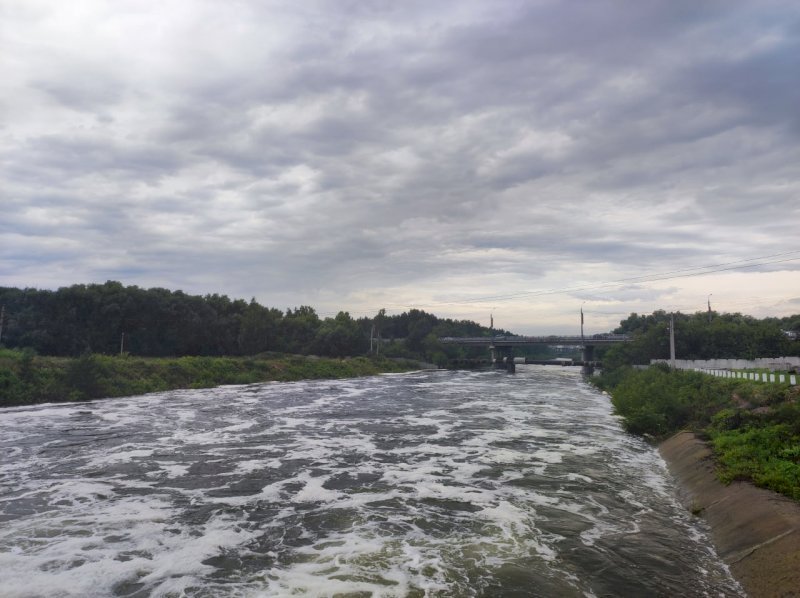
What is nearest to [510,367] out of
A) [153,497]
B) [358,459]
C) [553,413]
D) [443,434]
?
[553,413]

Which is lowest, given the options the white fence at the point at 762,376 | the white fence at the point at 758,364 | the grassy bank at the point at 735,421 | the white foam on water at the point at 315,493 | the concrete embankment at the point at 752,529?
the white foam on water at the point at 315,493

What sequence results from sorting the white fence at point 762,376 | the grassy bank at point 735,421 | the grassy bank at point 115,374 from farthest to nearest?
the grassy bank at point 115,374, the white fence at point 762,376, the grassy bank at point 735,421

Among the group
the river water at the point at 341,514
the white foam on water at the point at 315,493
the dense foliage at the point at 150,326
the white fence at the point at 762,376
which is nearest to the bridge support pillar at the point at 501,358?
the dense foliage at the point at 150,326

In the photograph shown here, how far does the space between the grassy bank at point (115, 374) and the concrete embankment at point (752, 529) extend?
4767cm

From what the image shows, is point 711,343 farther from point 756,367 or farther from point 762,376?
point 762,376

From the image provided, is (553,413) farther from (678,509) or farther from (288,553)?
(288,553)

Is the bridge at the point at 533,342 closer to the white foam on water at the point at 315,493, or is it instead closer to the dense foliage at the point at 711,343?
the dense foliage at the point at 711,343

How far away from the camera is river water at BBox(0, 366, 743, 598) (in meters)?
11.3

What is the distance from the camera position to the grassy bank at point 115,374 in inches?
1735

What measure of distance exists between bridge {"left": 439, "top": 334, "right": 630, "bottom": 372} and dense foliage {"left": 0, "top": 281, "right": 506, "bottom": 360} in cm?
3775

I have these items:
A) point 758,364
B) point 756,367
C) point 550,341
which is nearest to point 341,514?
point 756,367

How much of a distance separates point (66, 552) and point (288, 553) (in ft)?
17.6

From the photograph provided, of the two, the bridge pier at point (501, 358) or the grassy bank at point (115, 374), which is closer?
the grassy bank at point (115, 374)

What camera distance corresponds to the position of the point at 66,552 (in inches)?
501
